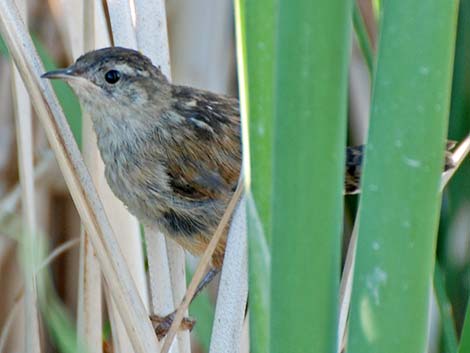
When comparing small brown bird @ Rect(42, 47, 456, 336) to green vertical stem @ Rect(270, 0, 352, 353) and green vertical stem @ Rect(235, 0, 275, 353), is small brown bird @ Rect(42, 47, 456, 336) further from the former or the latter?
green vertical stem @ Rect(270, 0, 352, 353)

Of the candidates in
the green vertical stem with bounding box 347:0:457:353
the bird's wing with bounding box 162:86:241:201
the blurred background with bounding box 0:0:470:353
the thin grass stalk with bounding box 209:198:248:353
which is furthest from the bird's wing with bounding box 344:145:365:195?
the green vertical stem with bounding box 347:0:457:353

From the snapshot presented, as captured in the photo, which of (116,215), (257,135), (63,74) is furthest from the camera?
(116,215)

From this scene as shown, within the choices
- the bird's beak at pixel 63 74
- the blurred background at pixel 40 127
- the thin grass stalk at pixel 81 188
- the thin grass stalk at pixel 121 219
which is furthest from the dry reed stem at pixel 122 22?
the blurred background at pixel 40 127

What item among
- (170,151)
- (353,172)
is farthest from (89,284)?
(353,172)

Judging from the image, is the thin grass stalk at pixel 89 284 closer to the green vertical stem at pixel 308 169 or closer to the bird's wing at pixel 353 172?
the bird's wing at pixel 353 172

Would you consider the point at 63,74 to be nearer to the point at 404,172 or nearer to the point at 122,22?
the point at 122,22

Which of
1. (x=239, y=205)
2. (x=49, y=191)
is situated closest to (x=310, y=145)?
(x=239, y=205)

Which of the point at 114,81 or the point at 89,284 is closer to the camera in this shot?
the point at 89,284
